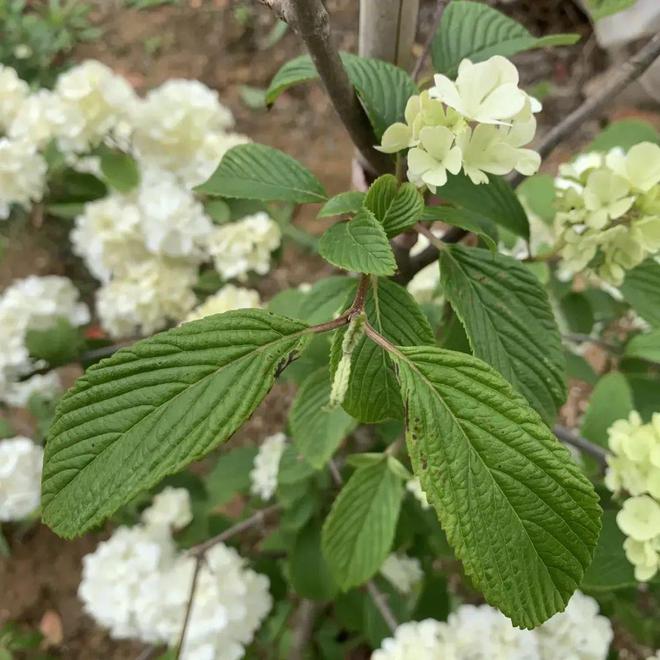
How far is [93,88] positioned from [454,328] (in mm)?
683

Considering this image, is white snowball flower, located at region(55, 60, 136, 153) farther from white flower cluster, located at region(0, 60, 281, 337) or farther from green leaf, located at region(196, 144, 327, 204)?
green leaf, located at region(196, 144, 327, 204)

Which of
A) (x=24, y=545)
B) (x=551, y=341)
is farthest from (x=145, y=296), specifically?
(x=24, y=545)

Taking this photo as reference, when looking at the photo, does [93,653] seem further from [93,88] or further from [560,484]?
[560,484]

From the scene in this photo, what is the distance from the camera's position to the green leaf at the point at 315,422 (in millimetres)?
670

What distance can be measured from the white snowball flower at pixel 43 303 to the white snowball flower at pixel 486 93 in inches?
31.2

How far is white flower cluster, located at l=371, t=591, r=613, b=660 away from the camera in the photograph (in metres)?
0.75

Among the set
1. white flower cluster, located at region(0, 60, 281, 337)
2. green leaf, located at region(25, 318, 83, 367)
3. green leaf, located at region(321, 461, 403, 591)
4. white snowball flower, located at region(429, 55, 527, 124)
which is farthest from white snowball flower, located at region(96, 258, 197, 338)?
white snowball flower, located at region(429, 55, 527, 124)

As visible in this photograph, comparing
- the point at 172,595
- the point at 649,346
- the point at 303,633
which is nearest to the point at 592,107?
the point at 649,346

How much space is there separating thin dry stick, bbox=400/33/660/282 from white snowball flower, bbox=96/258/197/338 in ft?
1.80

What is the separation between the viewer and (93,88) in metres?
0.99

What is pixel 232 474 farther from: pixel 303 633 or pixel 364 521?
pixel 364 521

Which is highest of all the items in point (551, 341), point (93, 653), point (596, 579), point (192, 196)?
point (551, 341)

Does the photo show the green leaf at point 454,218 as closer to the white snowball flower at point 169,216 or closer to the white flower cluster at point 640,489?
the white flower cluster at point 640,489

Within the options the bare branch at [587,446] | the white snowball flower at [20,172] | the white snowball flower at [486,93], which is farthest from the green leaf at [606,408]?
the white snowball flower at [20,172]
